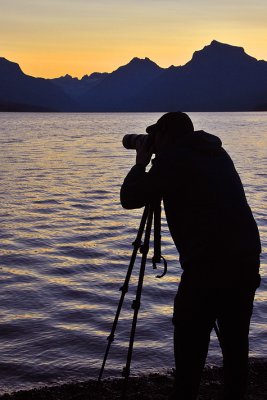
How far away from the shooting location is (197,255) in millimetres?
3713

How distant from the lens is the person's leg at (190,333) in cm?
372

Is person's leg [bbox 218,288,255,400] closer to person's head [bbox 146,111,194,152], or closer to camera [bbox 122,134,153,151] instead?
person's head [bbox 146,111,194,152]

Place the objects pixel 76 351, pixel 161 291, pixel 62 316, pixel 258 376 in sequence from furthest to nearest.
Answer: pixel 161 291, pixel 62 316, pixel 76 351, pixel 258 376

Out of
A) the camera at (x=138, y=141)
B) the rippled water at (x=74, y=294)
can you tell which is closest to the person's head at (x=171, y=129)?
the camera at (x=138, y=141)

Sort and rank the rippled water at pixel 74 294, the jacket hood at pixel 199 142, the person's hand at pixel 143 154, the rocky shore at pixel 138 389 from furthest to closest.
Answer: the rippled water at pixel 74 294 → the rocky shore at pixel 138 389 → the person's hand at pixel 143 154 → the jacket hood at pixel 199 142

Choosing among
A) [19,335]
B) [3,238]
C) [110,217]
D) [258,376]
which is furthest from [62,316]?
[110,217]

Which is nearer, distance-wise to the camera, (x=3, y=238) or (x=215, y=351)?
(x=215, y=351)

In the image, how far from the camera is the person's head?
12.8 feet

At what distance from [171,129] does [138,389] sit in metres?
3.27

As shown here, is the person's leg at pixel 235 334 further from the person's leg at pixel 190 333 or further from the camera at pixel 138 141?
the camera at pixel 138 141

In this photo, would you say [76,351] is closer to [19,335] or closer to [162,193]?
[19,335]

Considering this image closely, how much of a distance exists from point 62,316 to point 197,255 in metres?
5.86

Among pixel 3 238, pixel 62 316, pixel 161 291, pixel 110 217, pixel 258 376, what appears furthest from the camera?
pixel 110 217

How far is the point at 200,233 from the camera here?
146 inches
